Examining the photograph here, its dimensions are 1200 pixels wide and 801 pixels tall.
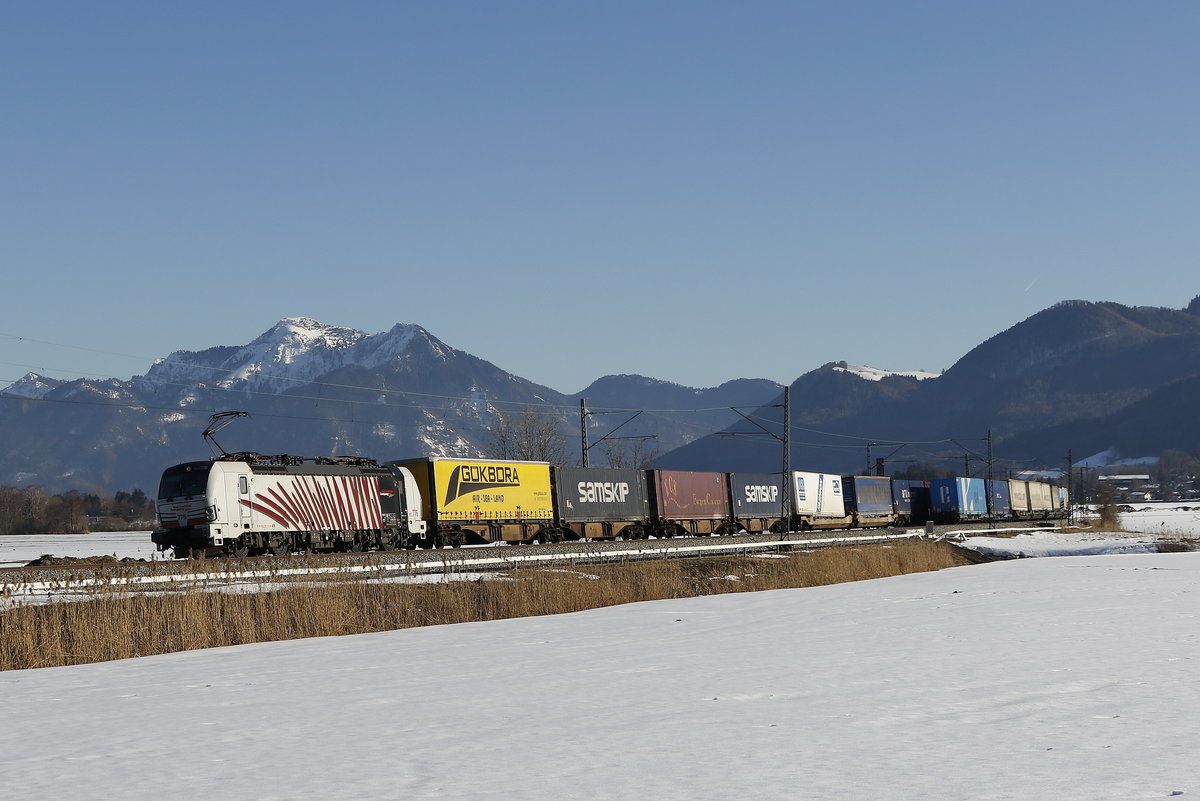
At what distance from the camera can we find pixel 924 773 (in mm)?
9180

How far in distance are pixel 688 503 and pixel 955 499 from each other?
Result: 37238mm

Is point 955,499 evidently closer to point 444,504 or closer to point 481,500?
point 481,500

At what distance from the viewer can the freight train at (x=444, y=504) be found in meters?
41.1

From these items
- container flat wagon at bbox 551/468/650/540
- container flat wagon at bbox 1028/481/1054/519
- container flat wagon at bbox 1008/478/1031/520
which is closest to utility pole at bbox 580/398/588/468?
container flat wagon at bbox 551/468/650/540

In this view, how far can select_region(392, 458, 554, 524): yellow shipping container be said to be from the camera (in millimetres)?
50750

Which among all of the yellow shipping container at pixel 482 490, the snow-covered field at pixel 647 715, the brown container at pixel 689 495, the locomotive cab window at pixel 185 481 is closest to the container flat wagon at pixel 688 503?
the brown container at pixel 689 495

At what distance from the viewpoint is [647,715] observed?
40.3 feet

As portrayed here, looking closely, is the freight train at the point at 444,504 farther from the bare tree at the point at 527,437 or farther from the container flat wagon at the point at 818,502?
the bare tree at the point at 527,437

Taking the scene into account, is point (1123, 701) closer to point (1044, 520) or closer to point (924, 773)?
point (924, 773)

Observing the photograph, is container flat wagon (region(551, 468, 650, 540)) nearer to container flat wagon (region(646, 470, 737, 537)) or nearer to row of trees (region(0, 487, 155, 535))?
container flat wagon (region(646, 470, 737, 537))

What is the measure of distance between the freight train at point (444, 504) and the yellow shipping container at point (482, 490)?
51 mm

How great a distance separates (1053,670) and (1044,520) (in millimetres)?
109872

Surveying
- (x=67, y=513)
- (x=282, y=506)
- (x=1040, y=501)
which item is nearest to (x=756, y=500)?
(x=282, y=506)

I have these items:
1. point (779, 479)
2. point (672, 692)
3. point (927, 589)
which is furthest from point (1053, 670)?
point (779, 479)
